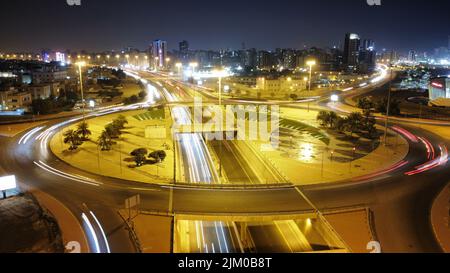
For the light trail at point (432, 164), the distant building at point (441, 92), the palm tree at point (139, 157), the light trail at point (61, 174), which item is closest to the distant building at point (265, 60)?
the distant building at point (441, 92)

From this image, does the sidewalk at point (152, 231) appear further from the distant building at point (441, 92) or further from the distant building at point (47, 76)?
the distant building at point (47, 76)

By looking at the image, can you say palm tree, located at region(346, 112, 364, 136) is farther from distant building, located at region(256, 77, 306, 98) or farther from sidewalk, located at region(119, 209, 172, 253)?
distant building, located at region(256, 77, 306, 98)

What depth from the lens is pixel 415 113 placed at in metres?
39.7

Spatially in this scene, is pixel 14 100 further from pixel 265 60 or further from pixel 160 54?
pixel 265 60

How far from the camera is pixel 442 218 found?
1412 centimetres

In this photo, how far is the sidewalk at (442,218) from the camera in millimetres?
12547

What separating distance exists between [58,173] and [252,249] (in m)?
11.9

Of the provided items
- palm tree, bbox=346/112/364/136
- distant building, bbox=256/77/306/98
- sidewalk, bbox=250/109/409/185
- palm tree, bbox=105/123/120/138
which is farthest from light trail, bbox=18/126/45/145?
distant building, bbox=256/77/306/98

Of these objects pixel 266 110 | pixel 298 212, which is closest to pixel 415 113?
pixel 266 110

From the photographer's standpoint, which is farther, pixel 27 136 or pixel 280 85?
pixel 280 85

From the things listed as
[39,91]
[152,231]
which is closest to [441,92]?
[152,231]

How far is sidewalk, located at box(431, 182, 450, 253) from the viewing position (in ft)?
41.2

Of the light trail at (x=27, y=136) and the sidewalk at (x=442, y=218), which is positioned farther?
the light trail at (x=27, y=136)
